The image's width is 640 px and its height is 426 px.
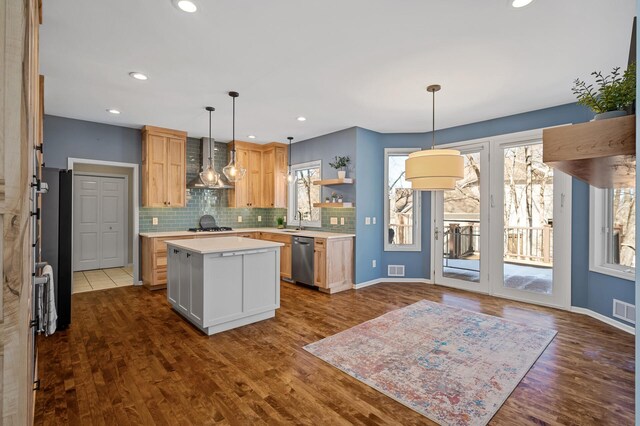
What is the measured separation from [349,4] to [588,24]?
1816mm

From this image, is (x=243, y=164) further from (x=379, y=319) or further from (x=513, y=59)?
(x=513, y=59)

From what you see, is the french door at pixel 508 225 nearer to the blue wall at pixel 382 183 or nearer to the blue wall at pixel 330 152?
the blue wall at pixel 382 183

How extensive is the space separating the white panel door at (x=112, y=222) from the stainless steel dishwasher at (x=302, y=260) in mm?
4318

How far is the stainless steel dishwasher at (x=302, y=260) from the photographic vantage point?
16.7 feet

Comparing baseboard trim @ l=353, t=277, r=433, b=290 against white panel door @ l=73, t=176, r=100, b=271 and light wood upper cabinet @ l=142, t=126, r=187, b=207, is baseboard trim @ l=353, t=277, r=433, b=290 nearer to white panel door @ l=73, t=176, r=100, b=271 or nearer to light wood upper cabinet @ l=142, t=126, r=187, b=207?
light wood upper cabinet @ l=142, t=126, r=187, b=207

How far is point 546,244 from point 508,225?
522 millimetres

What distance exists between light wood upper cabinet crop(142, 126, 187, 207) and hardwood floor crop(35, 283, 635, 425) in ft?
6.79

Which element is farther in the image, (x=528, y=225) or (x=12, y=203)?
(x=528, y=225)

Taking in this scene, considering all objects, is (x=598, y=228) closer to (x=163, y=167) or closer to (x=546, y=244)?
(x=546, y=244)

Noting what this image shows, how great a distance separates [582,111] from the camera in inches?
150

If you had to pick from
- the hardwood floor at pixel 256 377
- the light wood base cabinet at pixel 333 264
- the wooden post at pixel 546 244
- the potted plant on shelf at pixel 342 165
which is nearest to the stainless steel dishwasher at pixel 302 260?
the light wood base cabinet at pixel 333 264

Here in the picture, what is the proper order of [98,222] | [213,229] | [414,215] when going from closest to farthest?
[414,215], [213,229], [98,222]

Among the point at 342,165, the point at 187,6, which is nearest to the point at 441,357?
the point at 342,165

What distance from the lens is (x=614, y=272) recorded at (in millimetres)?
3523
